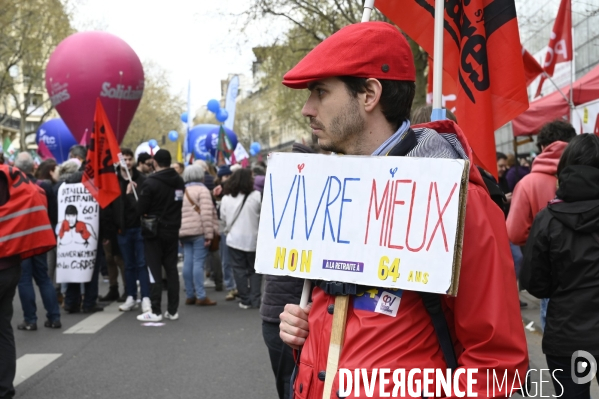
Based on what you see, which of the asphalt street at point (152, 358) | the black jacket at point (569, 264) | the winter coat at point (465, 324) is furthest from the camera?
the asphalt street at point (152, 358)

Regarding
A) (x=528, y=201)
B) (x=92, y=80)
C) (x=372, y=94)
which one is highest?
(x=92, y=80)

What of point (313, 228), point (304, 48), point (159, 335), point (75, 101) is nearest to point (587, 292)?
point (313, 228)

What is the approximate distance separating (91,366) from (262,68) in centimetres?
2028

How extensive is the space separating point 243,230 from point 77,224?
2255 millimetres

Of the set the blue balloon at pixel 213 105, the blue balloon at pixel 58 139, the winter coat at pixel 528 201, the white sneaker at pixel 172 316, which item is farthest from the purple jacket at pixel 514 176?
the blue balloon at pixel 58 139

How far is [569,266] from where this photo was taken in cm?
396

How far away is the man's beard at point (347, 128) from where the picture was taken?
7.38 ft

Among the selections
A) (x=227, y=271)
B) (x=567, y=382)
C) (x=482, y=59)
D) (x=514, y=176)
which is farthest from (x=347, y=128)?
(x=514, y=176)

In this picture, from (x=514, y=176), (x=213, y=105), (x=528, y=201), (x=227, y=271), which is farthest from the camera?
(x=213, y=105)

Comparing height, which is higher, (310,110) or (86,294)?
(310,110)

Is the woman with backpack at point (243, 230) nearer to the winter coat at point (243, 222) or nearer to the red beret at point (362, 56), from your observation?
the winter coat at point (243, 222)

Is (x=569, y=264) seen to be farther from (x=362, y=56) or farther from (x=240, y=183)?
(x=240, y=183)

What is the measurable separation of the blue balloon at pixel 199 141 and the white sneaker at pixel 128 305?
24104mm

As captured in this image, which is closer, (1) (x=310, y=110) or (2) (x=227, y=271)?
(1) (x=310, y=110)
